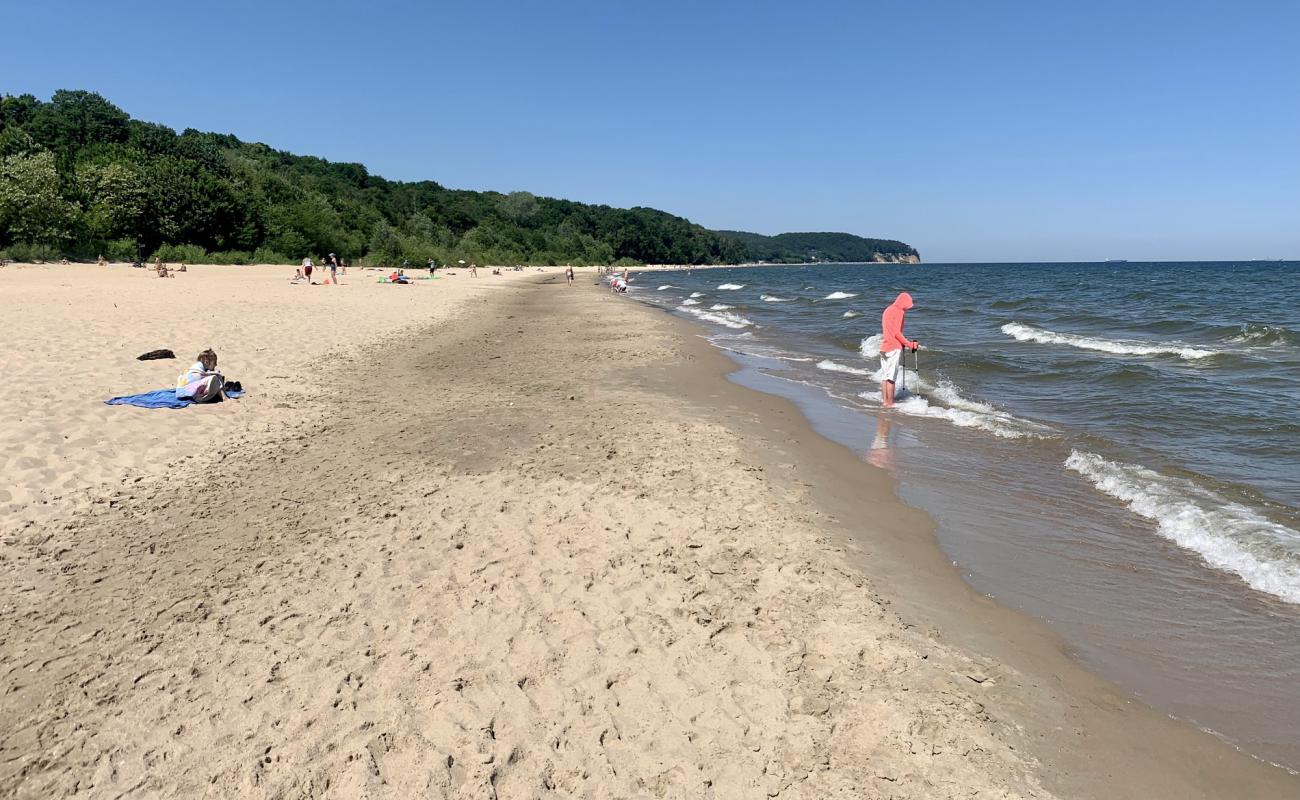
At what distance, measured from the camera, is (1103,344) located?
17.6m

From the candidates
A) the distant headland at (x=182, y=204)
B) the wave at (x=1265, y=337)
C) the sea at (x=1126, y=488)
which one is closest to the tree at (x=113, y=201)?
the distant headland at (x=182, y=204)

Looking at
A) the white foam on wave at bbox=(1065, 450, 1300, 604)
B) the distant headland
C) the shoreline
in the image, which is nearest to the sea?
the white foam on wave at bbox=(1065, 450, 1300, 604)

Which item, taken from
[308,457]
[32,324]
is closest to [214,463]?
[308,457]

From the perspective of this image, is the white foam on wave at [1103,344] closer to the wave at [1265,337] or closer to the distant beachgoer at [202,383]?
the wave at [1265,337]

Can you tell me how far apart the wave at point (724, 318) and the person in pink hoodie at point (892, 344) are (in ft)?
44.9

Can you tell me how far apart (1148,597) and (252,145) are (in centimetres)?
11762

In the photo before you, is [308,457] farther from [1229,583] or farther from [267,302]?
[267,302]

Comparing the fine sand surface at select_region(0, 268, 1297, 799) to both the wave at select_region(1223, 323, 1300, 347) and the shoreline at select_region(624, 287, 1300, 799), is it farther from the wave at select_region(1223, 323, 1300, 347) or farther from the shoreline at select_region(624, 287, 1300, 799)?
the wave at select_region(1223, 323, 1300, 347)

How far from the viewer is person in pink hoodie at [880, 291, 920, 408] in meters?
10.1

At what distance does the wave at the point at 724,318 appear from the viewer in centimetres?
2518

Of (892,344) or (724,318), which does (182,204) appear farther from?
(892,344)

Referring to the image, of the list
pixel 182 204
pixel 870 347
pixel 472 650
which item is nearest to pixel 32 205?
pixel 182 204

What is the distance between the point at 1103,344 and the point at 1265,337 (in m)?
4.37

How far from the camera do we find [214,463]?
6.71 meters
